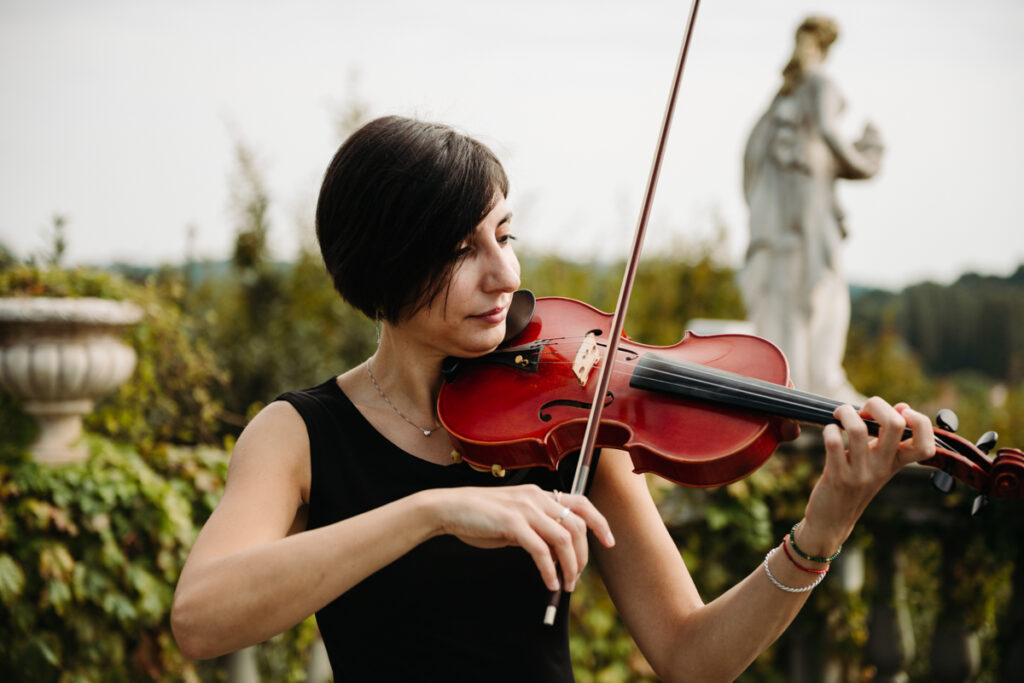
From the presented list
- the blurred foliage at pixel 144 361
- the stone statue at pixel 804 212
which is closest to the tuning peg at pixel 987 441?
the blurred foliage at pixel 144 361

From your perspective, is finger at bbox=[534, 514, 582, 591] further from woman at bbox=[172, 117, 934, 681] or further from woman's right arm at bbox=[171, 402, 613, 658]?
woman at bbox=[172, 117, 934, 681]

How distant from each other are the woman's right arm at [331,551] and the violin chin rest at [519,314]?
21.8 inches

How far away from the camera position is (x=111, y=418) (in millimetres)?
2883

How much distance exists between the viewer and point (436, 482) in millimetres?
1294

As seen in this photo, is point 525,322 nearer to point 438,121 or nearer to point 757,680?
point 438,121

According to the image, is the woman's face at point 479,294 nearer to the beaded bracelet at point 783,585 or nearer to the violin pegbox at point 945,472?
the beaded bracelet at point 783,585

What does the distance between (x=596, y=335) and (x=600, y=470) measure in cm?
29

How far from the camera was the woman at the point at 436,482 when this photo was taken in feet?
3.69

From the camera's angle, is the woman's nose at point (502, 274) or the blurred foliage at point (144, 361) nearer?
the woman's nose at point (502, 274)

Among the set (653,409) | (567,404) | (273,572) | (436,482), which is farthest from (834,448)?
(273,572)

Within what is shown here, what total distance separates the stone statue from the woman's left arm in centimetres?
266

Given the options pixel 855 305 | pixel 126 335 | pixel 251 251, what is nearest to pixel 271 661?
pixel 126 335

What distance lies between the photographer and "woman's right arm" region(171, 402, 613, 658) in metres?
0.94

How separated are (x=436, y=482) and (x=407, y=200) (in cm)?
43
